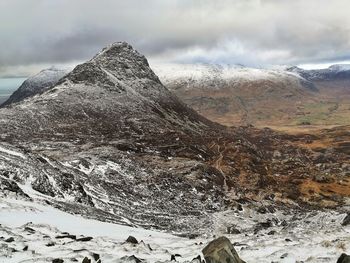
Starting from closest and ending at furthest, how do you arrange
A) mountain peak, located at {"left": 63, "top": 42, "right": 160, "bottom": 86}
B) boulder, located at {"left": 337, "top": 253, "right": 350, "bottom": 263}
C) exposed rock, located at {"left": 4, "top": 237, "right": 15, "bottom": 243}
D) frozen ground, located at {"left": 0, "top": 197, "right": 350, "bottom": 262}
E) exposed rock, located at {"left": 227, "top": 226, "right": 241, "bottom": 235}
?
1. boulder, located at {"left": 337, "top": 253, "right": 350, "bottom": 263}
2. frozen ground, located at {"left": 0, "top": 197, "right": 350, "bottom": 262}
3. exposed rock, located at {"left": 4, "top": 237, "right": 15, "bottom": 243}
4. exposed rock, located at {"left": 227, "top": 226, "right": 241, "bottom": 235}
5. mountain peak, located at {"left": 63, "top": 42, "right": 160, "bottom": 86}

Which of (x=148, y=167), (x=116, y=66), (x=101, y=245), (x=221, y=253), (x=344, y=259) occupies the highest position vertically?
(x=116, y=66)

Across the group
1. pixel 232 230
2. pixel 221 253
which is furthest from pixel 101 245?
pixel 232 230

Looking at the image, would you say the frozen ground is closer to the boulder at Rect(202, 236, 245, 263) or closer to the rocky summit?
the rocky summit

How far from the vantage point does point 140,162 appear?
234ft

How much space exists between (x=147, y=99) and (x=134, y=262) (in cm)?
11744

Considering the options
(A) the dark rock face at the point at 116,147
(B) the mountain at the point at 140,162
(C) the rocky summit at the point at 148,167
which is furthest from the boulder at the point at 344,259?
(A) the dark rock face at the point at 116,147

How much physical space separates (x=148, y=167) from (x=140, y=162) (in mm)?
3654

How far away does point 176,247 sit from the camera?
21.7m

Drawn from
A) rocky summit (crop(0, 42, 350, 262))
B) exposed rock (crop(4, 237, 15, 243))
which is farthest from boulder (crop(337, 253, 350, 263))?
exposed rock (crop(4, 237, 15, 243))

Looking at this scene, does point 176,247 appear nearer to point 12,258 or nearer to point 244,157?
point 12,258

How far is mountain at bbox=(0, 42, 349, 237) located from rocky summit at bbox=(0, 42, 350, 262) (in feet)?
0.76

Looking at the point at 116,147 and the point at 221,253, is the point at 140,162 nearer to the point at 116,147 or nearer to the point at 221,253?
the point at 116,147

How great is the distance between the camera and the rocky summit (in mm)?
41344

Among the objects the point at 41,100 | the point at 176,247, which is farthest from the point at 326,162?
the point at 176,247
